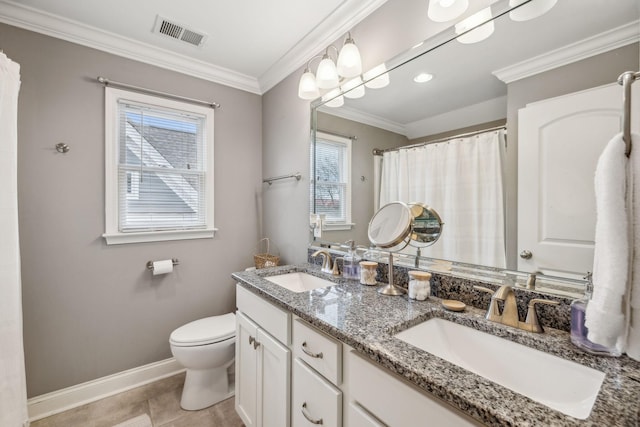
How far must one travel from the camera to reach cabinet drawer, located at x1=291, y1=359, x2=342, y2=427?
90 centimetres

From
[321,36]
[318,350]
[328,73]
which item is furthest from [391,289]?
[321,36]

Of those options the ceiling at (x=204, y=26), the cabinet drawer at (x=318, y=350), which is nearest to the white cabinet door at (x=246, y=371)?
the cabinet drawer at (x=318, y=350)

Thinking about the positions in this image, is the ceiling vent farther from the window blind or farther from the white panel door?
the white panel door

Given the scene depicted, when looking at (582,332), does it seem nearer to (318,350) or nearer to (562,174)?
(562,174)

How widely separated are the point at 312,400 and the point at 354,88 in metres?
1.59

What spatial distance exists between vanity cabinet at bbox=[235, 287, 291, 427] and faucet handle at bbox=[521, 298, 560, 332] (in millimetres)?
827

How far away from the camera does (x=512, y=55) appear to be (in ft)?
3.42

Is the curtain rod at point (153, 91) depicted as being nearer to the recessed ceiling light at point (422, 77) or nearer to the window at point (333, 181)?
the window at point (333, 181)

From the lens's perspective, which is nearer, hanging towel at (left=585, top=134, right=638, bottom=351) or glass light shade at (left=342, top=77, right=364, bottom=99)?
hanging towel at (left=585, top=134, right=638, bottom=351)

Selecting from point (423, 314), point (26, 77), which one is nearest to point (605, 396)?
point (423, 314)

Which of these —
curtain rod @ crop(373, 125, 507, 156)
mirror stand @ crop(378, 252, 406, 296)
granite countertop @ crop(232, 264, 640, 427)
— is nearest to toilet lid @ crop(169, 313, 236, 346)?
granite countertop @ crop(232, 264, 640, 427)

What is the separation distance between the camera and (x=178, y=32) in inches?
73.5

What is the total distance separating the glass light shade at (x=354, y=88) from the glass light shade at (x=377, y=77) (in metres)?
0.04

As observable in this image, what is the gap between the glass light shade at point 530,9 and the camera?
953 mm
